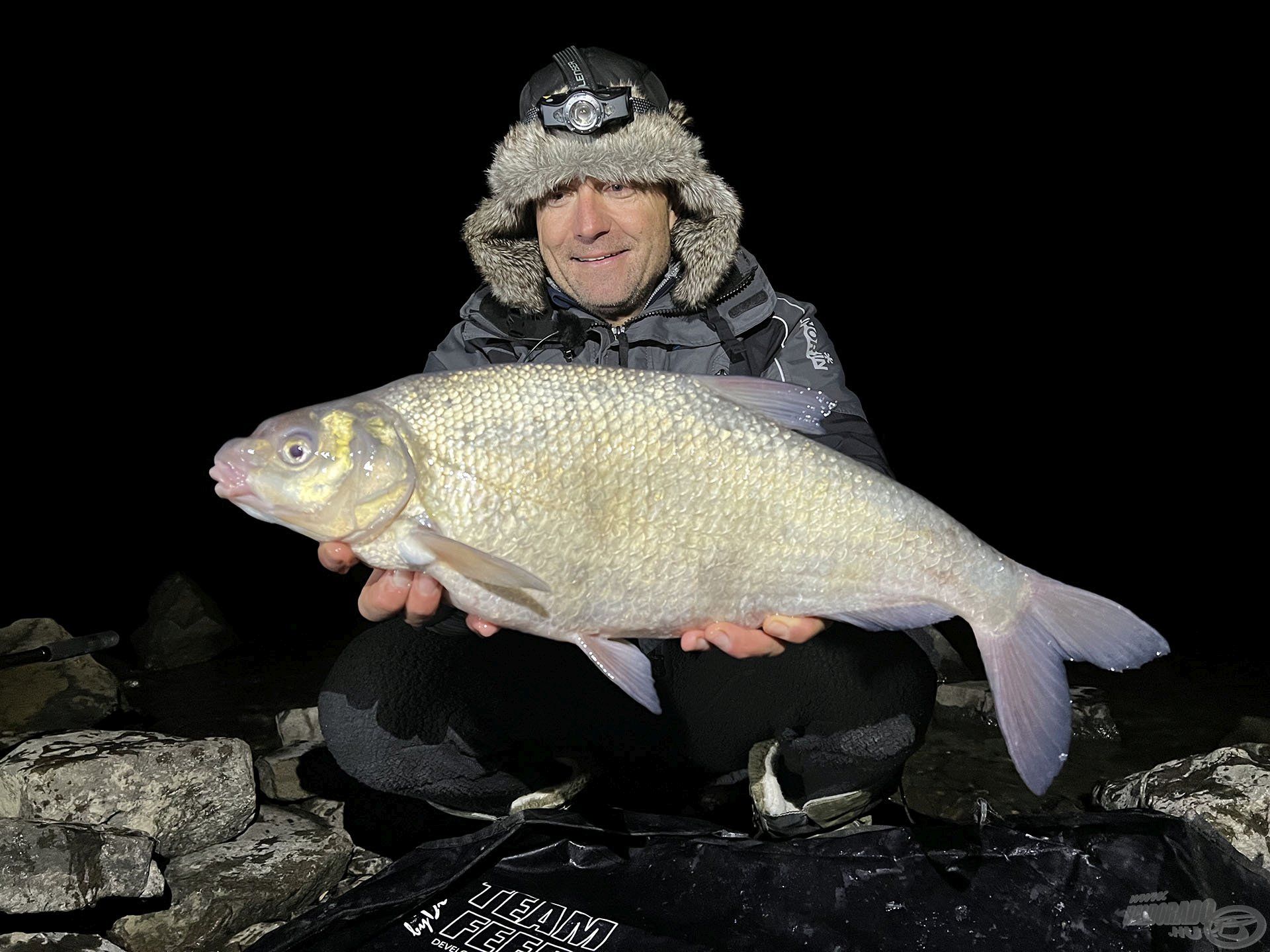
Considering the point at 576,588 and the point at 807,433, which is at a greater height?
the point at 807,433

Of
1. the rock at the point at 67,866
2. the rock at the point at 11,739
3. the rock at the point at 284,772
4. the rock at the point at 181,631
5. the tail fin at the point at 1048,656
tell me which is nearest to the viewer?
the tail fin at the point at 1048,656

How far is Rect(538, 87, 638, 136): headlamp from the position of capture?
8.52 feet

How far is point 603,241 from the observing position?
2.58 meters

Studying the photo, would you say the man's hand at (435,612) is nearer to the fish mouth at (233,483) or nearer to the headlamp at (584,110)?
the fish mouth at (233,483)

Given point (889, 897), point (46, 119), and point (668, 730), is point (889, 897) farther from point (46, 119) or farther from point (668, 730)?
point (46, 119)

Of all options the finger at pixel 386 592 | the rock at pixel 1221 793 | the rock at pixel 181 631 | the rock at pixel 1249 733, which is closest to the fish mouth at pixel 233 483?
the finger at pixel 386 592

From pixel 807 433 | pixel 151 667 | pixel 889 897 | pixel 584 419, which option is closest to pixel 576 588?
pixel 584 419

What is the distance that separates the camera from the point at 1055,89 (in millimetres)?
17453

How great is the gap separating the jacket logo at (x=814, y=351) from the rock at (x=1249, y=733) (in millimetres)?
2177

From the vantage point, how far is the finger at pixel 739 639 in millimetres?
1777

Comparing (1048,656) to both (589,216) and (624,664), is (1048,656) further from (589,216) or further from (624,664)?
(589,216)

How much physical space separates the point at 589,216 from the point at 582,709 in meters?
1.38

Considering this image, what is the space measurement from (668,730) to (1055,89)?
18.9 m

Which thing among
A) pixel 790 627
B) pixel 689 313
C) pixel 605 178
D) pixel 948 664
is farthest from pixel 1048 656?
pixel 948 664
